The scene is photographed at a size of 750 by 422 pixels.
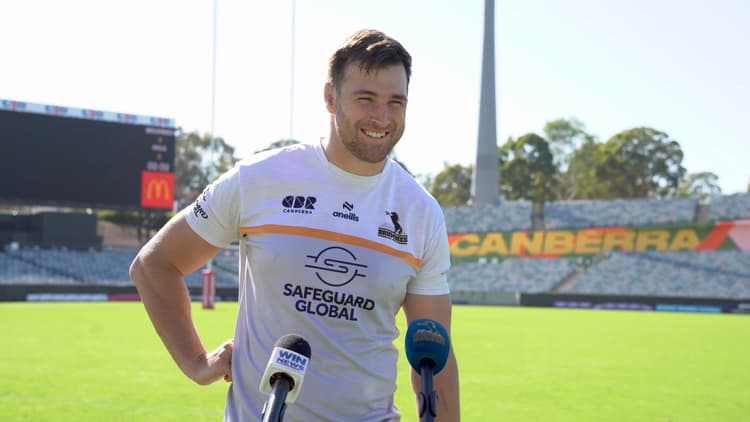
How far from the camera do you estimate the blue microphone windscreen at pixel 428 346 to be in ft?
7.17

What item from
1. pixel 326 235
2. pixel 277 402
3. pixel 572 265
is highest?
pixel 326 235

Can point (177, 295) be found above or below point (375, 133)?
below

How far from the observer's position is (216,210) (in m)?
3.11

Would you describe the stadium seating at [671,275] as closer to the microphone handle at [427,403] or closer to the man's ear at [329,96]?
the man's ear at [329,96]

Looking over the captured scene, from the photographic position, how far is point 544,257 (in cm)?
5762

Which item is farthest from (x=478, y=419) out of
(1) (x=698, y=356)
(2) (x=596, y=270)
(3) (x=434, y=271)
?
(2) (x=596, y=270)

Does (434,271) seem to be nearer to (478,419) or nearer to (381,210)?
(381,210)

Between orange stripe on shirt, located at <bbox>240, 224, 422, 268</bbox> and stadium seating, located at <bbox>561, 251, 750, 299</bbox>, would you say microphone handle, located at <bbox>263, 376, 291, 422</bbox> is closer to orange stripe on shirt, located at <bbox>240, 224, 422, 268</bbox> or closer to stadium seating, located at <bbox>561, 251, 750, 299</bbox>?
orange stripe on shirt, located at <bbox>240, 224, 422, 268</bbox>

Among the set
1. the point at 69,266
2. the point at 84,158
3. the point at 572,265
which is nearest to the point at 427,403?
the point at 84,158

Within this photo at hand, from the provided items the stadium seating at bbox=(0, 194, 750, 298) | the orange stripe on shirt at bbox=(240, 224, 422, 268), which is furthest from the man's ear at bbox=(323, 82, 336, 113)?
the stadium seating at bbox=(0, 194, 750, 298)

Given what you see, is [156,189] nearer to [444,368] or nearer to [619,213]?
[619,213]

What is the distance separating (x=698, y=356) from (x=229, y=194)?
16738mm

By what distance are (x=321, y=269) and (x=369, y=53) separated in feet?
2.56

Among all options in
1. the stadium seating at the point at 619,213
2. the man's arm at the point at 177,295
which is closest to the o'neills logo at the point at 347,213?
the man's arm at the point at 177,295
